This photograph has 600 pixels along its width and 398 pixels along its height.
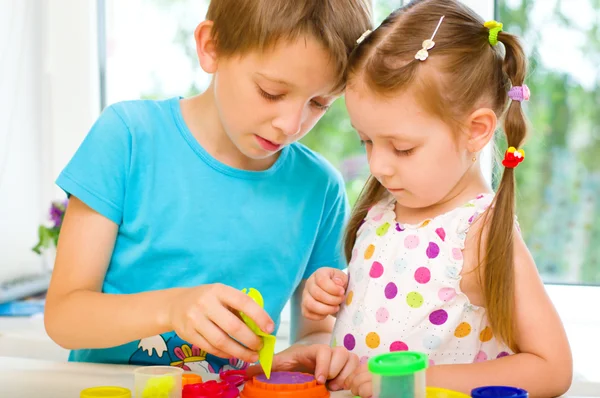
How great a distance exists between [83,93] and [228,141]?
2.56 ft

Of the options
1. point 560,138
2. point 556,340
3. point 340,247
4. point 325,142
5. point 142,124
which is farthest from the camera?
point 325,142

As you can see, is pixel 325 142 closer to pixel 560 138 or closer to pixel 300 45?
pixel 560 138

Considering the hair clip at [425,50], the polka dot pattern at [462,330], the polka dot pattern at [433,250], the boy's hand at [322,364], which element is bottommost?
the boy's hand at [322,364]

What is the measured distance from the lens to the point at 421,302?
0.94 metres

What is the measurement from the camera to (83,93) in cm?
181

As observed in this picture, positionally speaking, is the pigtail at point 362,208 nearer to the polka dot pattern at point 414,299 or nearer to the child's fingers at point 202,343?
the polka dot pattern at point 414,299

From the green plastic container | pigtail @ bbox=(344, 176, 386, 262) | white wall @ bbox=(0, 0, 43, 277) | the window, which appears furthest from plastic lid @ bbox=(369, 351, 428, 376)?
white wall @ bbox=(0, 0, 43, 277)

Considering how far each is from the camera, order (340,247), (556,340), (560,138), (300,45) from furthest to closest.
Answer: (560,138) → (340,247) → (300,45) → (556,340)

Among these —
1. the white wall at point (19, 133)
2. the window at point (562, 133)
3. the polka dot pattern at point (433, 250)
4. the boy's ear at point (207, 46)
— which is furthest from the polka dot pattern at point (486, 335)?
the white wall at point (19, 133)

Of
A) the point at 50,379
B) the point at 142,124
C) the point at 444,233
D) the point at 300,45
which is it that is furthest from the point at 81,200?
the point at 444,233

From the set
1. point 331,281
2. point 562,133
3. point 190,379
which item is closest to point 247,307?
point 190,379

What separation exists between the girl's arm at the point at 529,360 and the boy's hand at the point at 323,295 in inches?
7.3

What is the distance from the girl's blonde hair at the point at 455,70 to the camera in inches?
36.4

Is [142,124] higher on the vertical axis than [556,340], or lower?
higher
